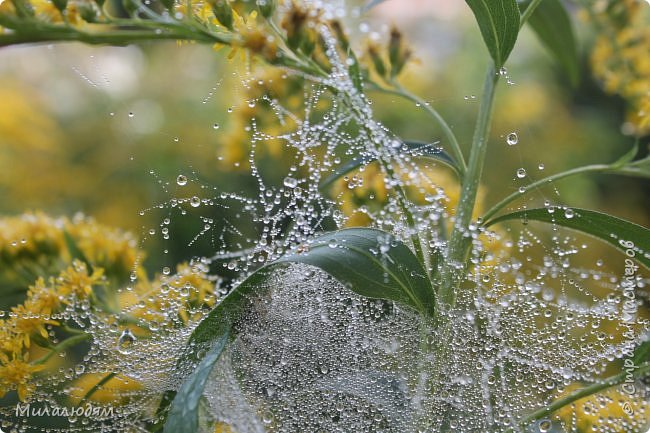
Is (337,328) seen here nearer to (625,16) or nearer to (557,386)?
(557,386)

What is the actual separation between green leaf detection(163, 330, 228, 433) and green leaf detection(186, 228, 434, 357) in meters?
0.04

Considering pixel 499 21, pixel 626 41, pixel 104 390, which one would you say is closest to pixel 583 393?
pixel 499 21

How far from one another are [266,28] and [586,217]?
31 centimetres

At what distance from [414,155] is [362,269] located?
0.46 feet

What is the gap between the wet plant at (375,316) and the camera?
1.70ft

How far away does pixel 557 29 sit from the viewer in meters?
0.80

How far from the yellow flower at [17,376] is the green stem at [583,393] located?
0.41 m

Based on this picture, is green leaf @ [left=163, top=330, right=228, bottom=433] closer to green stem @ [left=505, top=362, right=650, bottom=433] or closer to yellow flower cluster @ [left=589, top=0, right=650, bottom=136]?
green stem @ [left=505, top=362, right=650, bottom=433]

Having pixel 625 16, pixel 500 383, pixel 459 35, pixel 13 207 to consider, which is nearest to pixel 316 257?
pixel 500 383

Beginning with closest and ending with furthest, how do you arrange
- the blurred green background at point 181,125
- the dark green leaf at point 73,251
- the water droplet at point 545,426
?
the water droplet at point 545,426, the dark green leaf at point 73,251, the blurred green background at point 181,125

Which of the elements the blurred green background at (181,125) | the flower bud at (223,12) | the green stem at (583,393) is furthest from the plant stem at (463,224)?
the blurred green background at (181,125)

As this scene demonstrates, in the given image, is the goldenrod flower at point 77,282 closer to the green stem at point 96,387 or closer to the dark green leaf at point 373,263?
the green stem at point 96,387

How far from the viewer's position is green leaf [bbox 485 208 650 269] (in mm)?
Answer: 519

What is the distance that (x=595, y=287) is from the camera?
3.76 feet
